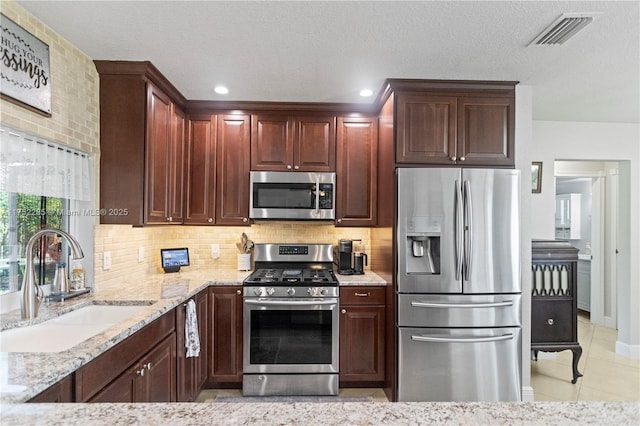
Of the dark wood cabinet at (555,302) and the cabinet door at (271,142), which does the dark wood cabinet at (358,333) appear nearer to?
the cabinet door at (271,142)

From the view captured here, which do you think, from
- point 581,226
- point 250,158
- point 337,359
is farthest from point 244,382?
point 581,226

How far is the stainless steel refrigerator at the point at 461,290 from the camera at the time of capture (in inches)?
98.9

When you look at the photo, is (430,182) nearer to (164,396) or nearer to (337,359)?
(337,359)

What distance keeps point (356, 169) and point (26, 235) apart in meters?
2.36

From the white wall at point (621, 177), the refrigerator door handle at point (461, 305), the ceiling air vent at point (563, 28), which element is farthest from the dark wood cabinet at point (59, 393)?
the white wall at point (621, 177)

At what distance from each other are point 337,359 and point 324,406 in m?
2.16

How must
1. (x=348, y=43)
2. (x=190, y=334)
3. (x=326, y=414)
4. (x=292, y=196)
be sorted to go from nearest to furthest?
(x=326, y=414)
(x=348, y=43)
(x=190, y=334)
(x=292, y=196)

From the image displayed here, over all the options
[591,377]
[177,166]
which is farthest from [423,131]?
[591,377]

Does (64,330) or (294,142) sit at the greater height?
(294,142)

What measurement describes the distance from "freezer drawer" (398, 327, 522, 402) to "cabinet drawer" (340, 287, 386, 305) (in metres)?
0.34

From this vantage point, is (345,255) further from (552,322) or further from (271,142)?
(552,322)

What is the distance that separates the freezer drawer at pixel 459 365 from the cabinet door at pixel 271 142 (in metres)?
1.75

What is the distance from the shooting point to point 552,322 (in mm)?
3016

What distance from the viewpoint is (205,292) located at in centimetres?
272
